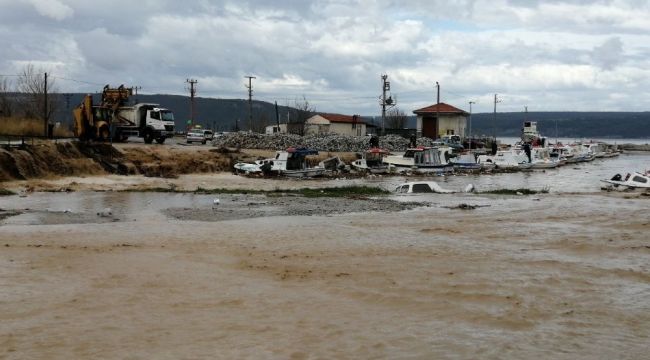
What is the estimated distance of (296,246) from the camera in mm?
17656

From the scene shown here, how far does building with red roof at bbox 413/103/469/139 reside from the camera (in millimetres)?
107688

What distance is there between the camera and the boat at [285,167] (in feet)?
150

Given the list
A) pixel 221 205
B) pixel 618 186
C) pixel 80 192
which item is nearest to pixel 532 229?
pixel 221 205

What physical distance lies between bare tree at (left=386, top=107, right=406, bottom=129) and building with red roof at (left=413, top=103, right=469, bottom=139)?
59.0 ft

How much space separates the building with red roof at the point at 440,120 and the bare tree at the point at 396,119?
1798 centimetres

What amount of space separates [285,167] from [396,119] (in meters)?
86.6

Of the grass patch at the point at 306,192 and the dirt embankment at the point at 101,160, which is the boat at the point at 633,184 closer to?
the grass patch at the point at 306,192

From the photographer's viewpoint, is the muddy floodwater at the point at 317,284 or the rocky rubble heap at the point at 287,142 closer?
the muddy floodwater at the point at 317,284

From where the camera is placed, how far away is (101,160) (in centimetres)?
3966

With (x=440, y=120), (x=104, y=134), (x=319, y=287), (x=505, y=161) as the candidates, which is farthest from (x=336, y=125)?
(x=319, y=287)

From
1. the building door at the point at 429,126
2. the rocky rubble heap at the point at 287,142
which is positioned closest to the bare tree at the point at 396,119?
the building door at the point at 429,126

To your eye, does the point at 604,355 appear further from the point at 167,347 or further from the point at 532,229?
the point at 532,229

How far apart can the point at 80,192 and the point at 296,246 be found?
52.3 ft

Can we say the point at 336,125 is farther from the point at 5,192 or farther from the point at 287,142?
the point at 5,192
